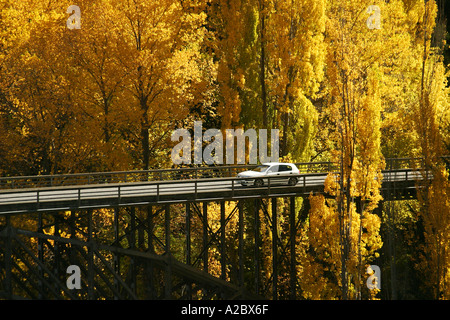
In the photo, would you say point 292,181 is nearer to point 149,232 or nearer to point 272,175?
point 272,175

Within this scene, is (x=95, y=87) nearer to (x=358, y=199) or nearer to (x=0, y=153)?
(x=0, y=153)

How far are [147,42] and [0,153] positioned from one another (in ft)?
28.1

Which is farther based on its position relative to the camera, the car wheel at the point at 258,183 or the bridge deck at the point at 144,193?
the car wheel at the point at 258,183

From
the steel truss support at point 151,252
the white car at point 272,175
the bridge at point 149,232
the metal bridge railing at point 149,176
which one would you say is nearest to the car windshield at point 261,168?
the white car at point 272,175

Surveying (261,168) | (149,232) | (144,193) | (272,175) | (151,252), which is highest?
(261,168)

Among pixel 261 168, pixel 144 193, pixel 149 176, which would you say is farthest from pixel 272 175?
pixel 149 176

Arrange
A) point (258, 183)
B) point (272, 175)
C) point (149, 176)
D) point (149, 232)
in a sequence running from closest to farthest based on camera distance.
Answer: point (149, 232), point (258, 183), point (272, 175), point (149, 176)

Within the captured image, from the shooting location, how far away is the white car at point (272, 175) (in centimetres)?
A: 3247

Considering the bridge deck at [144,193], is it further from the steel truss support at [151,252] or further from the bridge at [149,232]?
the steel truss support at [151,252]

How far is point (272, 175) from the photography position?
3366 cm

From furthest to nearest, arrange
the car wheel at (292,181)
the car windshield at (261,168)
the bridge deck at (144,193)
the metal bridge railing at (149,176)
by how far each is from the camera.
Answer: the car windshield at (261,168)
the metal bridge railing at (149,176)
the car wheel at (292,181)
the bridge deck at (144,193)

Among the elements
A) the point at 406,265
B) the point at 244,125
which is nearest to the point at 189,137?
the point at 244,125
